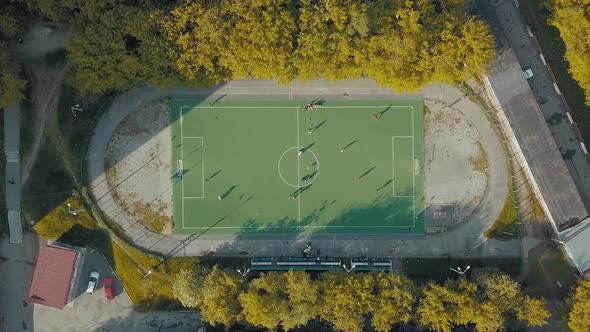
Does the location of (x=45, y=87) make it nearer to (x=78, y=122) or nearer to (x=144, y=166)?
(x=78, y=122)

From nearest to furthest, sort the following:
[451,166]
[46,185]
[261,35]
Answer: [261,35] < [46,185] < [451,166]

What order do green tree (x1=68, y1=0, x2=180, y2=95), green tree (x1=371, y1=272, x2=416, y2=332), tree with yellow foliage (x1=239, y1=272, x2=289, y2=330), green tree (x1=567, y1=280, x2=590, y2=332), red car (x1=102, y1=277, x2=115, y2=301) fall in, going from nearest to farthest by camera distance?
1. green tree (x1=68, y1=0, x2=180, y2=95)
2. tree with yellow foliage (x1=239, y1=272, x2=289, y2=330)
3. green tree (x1=567, y1=280, x2=590, y2=332)
4. green tree (x1=371, y1=272, x2=416, y2=332)
5. red car (x1=102, y1=277, x2=115, y2=301)

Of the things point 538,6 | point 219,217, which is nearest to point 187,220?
point 219,217

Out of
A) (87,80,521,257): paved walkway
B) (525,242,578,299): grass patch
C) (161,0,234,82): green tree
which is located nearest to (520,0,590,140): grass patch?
(87,80,521,257): paved walkway

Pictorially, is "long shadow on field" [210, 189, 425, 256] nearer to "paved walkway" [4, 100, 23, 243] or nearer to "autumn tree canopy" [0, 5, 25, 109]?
"paved walkway" [4, 100, 23, 243]

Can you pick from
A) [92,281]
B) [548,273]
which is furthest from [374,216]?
[92,281]

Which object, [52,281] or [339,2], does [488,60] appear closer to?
[339,2]
